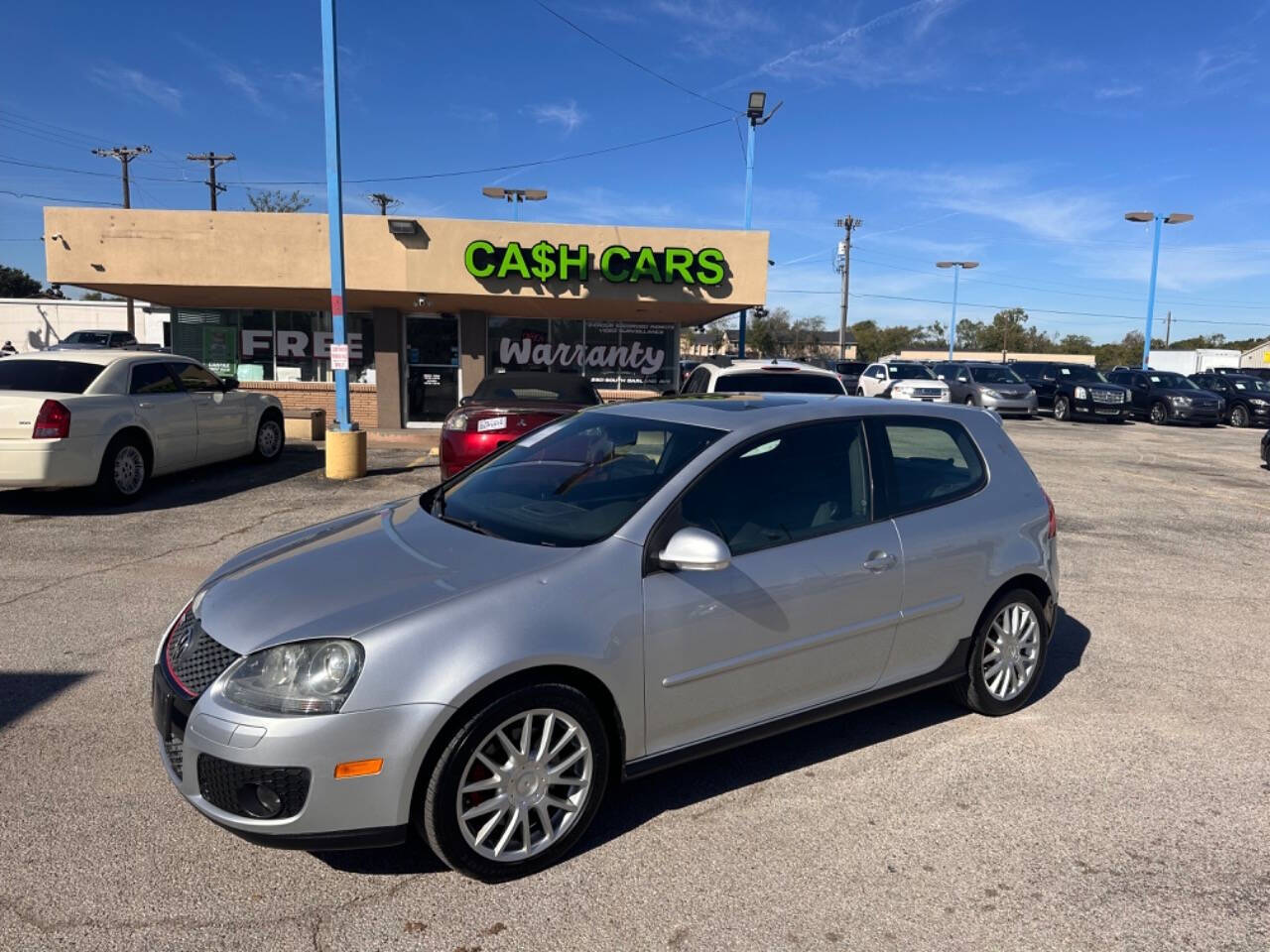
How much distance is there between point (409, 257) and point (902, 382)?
13647 mm

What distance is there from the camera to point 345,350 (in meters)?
11.6

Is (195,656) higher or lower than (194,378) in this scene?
lower

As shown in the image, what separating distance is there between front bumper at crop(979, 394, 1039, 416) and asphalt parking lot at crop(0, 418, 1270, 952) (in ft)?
64.7

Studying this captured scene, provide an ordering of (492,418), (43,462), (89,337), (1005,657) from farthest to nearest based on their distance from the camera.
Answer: (89,337) → (492,418) → (43,462) → (1005,657)

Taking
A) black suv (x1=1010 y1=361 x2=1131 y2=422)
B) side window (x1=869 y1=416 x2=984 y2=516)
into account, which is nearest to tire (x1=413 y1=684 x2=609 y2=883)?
side window (x1=869 y1=416 x2=984 y2=516)

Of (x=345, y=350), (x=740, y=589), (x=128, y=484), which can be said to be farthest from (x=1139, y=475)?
(x=128, y=484)

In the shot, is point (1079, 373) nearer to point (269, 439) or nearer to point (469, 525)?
point (269, 439)

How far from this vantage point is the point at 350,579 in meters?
3.15

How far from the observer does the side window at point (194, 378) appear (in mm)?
10469

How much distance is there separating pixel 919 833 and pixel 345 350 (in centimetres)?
997

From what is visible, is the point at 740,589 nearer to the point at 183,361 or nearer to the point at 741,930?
the point at 741,930

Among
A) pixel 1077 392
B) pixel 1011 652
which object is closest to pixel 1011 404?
pixel 1077 392

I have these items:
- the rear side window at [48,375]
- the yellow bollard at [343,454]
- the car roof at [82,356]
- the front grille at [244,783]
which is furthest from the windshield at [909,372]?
the front grille at [244,783]

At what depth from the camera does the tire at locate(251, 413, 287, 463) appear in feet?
39.8
